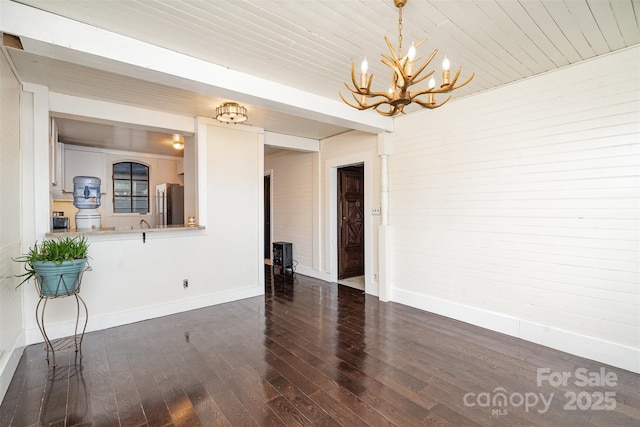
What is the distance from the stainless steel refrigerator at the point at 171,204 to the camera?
5.99 metres

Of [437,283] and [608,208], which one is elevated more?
[608,208]

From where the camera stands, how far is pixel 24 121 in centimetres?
293

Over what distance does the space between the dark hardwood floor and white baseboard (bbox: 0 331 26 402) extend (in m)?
0.05

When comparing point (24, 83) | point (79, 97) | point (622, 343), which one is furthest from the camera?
point (79, 97)

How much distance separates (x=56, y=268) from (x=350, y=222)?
4.26 metres

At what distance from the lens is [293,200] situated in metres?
6.26

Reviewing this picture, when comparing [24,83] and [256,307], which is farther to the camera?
[256,307]

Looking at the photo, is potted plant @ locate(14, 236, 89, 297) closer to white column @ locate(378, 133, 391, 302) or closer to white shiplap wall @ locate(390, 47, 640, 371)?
white column @ locate(378, 133, 391, 302)

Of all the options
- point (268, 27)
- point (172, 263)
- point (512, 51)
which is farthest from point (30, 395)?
point (512, 51)

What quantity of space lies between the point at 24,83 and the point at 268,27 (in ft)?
8.74

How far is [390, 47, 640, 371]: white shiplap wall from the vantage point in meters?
2.49

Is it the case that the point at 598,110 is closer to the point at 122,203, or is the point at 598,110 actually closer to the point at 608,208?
the point at 608,208

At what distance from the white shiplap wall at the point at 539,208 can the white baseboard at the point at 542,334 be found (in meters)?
0.01

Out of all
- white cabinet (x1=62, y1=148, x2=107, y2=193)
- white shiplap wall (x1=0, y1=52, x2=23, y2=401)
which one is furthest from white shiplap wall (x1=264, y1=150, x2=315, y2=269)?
white shiplap wall (x1=0, y1=52, x2=23, y2=401)
